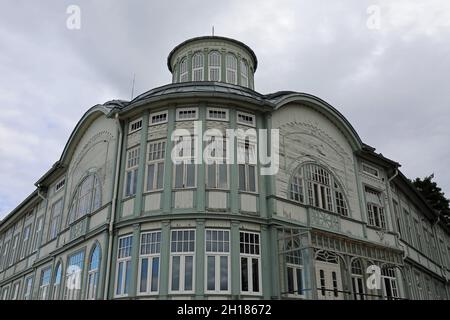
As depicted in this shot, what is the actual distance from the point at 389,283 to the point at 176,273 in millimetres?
11177

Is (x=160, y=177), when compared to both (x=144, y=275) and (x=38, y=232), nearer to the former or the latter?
(x=144, y=275)

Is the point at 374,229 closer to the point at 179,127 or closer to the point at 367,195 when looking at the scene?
the point at 367,195

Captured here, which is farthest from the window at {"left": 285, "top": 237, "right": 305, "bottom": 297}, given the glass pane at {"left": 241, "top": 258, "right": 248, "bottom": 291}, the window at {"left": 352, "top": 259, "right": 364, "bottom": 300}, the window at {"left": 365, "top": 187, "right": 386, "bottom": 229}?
the window at {"left": 365, "top": 187, "right": 386, "bottom": 229}

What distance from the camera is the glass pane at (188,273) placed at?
615 inches

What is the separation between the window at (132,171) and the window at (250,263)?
4.85 meters

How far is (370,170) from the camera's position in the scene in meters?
24.0

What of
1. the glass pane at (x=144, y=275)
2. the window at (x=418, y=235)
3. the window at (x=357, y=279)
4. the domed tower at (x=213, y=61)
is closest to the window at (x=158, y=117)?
the domed tower at (x=213, y=61)

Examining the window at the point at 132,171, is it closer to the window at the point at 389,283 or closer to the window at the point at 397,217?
the window at the point at 389,283

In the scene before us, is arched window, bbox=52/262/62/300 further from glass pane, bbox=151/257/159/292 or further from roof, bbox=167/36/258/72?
roof, bbox=167/36/258/72

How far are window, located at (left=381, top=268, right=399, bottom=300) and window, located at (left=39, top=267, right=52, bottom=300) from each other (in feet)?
53.7

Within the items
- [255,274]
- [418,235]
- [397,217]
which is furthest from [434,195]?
[255,274]

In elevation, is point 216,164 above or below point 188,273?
above

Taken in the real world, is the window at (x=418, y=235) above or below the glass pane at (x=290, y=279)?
above
